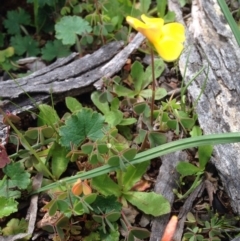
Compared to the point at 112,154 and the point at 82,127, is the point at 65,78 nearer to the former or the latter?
the point at 82,127

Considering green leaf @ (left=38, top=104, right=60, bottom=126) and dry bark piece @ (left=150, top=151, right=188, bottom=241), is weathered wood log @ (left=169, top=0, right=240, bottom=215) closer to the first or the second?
dry bark piece @ (left=150, top=151, right=188, bottom=241)

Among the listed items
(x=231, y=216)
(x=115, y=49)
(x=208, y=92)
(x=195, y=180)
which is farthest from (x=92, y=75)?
(x=231, y=216)

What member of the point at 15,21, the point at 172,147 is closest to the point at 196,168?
the point at 172,147

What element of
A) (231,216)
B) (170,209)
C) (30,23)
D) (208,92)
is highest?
(30,23)

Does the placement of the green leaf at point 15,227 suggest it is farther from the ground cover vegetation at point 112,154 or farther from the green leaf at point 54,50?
the green leaf at point 54,50

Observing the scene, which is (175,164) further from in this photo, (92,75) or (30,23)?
(30,23)
